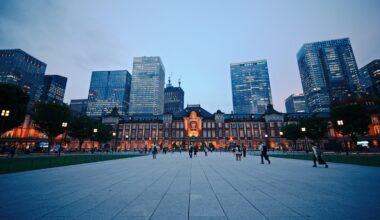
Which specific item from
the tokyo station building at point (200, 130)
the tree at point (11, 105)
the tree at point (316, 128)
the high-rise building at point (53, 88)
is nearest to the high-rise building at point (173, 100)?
the tokyo station building at point (200, 130)

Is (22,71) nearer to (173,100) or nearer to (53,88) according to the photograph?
(53,88)

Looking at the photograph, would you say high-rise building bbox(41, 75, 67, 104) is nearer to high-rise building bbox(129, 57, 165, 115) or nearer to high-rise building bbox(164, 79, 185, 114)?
high-rise building bbox(129, 57, 165, 115)

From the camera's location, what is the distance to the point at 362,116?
40406mm

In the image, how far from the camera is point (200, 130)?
73.6 metres

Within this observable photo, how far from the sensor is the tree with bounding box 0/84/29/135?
27828mm

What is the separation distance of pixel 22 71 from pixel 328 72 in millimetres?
259460

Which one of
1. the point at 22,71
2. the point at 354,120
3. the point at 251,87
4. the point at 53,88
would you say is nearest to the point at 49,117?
the point at 354,120

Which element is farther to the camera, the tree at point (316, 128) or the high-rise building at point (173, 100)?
the high-rise building at point (173, 100)

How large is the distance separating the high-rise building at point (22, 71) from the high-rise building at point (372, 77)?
219 metres

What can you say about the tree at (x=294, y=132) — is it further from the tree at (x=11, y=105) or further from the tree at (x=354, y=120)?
the tree at (x=11, y=105)

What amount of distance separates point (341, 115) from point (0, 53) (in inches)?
7927

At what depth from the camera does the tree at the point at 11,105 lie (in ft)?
91.3

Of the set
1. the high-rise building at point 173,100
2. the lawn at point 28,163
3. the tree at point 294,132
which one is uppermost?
the high-rise building at point 173,100

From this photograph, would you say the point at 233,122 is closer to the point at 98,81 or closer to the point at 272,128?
the point at 272,128
